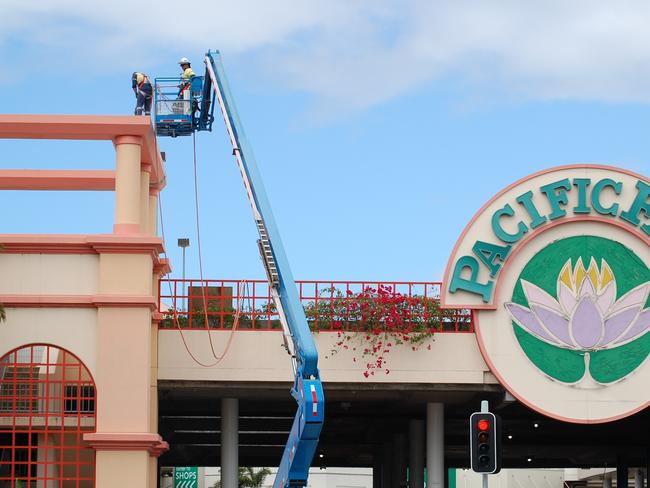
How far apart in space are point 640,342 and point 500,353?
3.72 meters

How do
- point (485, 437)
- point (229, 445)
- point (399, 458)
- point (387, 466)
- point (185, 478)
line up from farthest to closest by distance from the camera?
1. point (185, 478)
2. point (387, 466)
3. point (399, 458)
4. point (229, 445)
5. point (485, 437)

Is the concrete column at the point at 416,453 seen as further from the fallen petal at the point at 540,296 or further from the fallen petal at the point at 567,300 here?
the fallen petal at the point at 567,300

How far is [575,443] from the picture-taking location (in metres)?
51.5

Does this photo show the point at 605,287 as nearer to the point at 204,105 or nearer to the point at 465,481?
the point at 204,105

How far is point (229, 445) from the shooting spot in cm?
3684

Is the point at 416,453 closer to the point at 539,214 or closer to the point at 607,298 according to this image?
the point at 607,298

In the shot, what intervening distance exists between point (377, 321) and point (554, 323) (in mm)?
4639

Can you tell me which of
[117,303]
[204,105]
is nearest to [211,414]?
[204,105]

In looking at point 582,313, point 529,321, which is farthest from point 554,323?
point 582,313

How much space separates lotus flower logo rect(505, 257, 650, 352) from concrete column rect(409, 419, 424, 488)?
1041 centimetres

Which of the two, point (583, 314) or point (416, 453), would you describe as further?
point (416, 453)

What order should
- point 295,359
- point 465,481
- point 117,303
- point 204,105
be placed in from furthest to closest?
1. point 465,481
2. point 204,105
3. point 117,303
4. point 295,359

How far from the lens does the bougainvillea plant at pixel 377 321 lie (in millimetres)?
34719

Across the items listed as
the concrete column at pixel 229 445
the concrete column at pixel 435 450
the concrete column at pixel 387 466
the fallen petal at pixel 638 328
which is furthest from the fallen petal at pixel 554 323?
the concrete column at pixel 387 466
